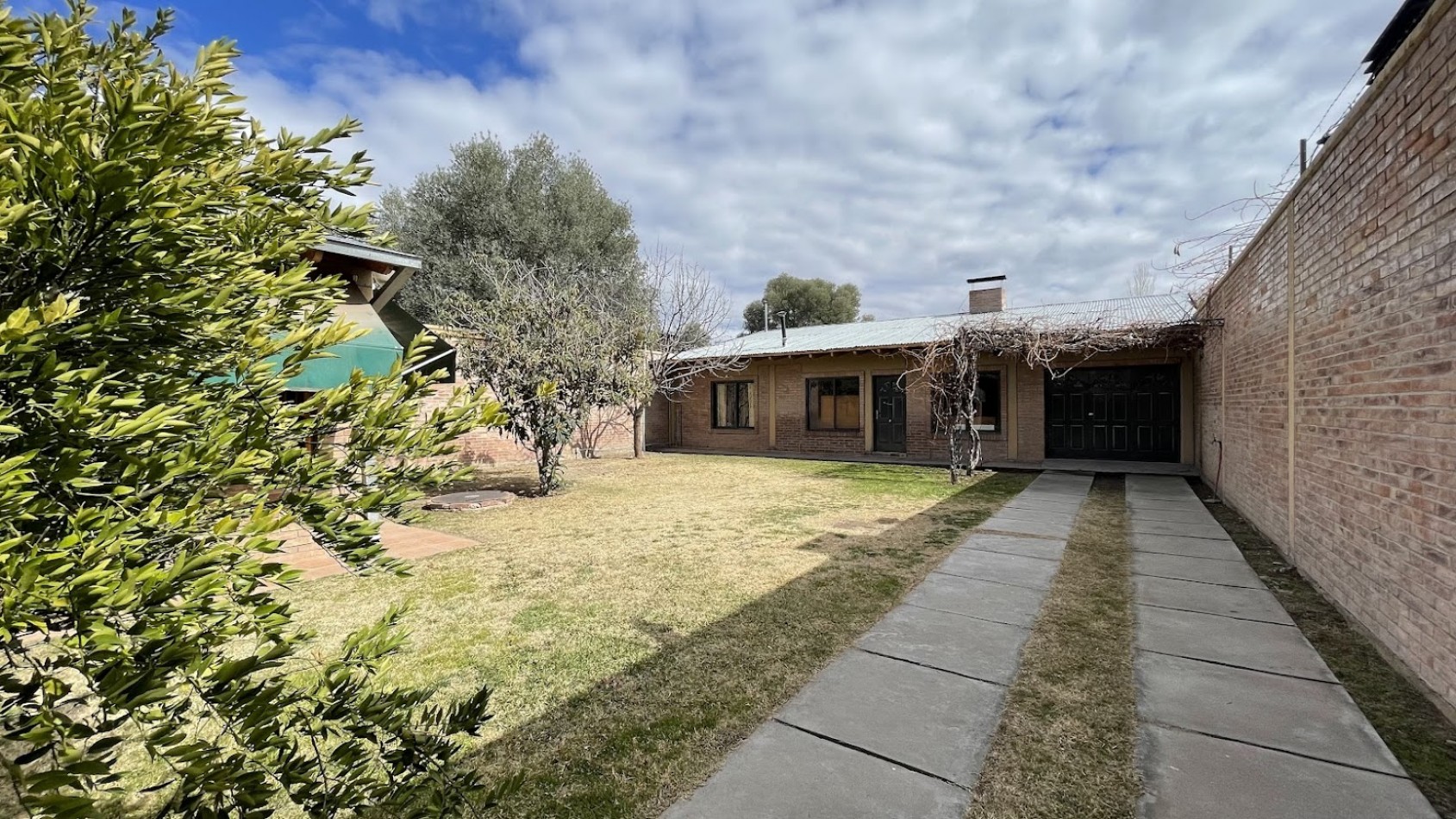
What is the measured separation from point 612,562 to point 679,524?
1.92 meters

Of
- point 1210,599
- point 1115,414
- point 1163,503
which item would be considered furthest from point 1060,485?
point 1210,599

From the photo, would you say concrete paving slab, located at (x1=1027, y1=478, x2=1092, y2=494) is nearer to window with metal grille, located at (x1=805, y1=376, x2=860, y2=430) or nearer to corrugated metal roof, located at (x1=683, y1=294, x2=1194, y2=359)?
corrugated metal roof, located at (x1=683, y1=294, x2=1194, y2=359)

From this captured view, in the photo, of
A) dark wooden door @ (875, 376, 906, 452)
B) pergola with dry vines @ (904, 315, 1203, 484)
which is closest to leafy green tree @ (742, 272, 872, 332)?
dark wooden door @ (875, 376, 906, 452)

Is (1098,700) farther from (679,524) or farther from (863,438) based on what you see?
(863,438)

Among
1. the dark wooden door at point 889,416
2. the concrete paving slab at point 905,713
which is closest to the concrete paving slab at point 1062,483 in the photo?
the dark wooden door at point 889,416

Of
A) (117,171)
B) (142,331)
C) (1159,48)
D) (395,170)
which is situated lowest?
(142,331)

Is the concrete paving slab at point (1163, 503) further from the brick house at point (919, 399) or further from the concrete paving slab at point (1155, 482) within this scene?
the brick house at point (919, 399)

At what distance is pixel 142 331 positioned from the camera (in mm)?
1218

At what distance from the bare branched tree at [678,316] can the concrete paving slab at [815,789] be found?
11.8 metres

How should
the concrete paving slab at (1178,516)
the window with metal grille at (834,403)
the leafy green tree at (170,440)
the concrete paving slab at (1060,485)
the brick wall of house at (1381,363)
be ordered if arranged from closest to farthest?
the leafy green tree at (170,440)
the brick wall of house at (1381,363)
the concrete paving slab at (1178,516)
the concrete paving slab at (1060,485)
the window with metal grille at (834,403)

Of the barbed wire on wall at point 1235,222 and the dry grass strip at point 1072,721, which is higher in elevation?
the barbed wire on wall at point 1235,222

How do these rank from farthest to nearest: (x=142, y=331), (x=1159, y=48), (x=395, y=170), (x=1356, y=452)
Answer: (x=395, y=170), (x=1159, y=48), (x=1356, y=452), (x=142, y=331)

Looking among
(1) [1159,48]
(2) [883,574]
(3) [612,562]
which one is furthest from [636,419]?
(1) [1159,48]

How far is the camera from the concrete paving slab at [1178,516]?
7.47m
